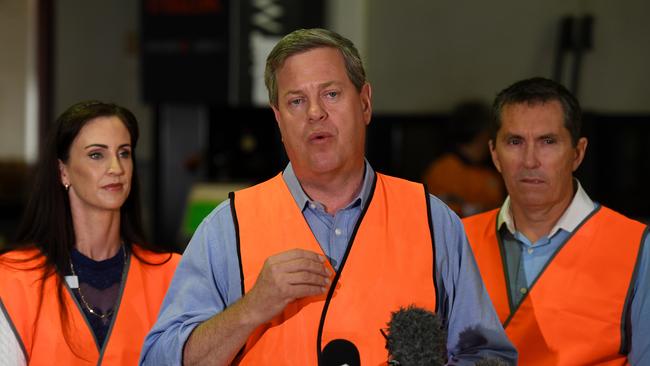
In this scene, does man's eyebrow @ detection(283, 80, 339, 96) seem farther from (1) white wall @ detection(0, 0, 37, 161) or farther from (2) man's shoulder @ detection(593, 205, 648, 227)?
(1) white wall @ detection(0, 0, 37, 161)

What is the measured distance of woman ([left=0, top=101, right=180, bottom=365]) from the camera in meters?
2.45

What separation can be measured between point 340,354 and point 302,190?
36 centimetres

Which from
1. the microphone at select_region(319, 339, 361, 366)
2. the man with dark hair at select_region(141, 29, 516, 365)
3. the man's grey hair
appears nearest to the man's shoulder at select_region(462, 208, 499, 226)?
the man with dark hair at select_region(141, 29, 516, 365)

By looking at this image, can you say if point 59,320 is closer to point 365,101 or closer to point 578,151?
point 365,101

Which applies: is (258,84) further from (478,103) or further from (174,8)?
(478,103)

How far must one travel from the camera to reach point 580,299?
2.30 metres

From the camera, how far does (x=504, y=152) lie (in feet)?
8.17

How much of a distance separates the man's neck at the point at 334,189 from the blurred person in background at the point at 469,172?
3439 mm

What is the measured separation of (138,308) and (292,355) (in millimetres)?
789

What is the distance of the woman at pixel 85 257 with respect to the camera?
8.03 ft

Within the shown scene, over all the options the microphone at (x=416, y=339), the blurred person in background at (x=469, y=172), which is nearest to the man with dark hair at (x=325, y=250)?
the microphone at (x=416, y=339)

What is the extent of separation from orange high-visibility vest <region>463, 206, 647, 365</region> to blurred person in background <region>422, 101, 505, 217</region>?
301cm

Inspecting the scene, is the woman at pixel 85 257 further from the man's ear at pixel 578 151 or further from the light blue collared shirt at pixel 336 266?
the man's ear at pixel 578 151

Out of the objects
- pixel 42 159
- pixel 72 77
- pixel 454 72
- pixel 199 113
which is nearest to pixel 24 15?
pixel 72 77
